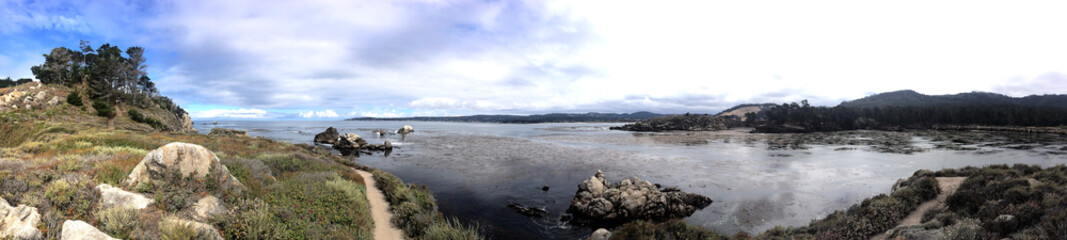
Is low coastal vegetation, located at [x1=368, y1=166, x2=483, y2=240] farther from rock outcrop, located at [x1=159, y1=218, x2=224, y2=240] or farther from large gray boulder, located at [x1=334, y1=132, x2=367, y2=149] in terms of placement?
large gray boulder, located at [x1=334, y1=132, x2=367, y2=149]

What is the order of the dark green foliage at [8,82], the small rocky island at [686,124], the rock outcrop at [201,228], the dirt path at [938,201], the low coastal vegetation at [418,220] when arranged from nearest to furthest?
the rock outcrop at [201,228] → the low coastal vegetation at [418,220] → the dirt path at [938,201] → the dark green foliage at [8,82] → the small rocky island at [686,124]

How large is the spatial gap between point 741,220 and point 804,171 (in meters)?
20.2

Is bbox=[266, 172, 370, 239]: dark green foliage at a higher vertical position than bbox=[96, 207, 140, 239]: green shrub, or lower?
lower

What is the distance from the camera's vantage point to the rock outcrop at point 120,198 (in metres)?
8.21

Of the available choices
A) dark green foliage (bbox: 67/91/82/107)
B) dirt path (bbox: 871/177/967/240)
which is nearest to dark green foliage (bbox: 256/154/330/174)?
dirt path (bbox: 871/177/967/240)

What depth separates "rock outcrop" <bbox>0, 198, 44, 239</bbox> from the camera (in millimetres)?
6199

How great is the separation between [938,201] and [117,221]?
26412 mm

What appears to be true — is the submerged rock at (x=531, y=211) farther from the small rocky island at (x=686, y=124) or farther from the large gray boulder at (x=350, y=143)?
the small rocky island at (x=686, y=124)

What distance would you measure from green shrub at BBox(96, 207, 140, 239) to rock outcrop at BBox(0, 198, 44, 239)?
2.52ft

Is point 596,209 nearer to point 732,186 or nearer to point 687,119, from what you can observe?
point 732,186

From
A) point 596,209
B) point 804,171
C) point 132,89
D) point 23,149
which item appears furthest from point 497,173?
point 132,89

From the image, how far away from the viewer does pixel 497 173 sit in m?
32.8

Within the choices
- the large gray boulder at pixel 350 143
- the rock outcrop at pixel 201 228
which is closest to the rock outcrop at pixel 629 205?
the rock outcrop at pixel 201 228

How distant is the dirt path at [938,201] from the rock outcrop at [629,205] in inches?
343
